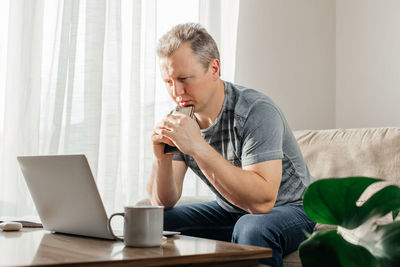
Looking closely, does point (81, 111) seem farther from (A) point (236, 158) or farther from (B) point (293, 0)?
(B) point (293, 0)

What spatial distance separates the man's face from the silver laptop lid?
1.95 ft

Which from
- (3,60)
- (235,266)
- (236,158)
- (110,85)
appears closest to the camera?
(235,266)

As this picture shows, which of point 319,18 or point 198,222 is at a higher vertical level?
point 319,18

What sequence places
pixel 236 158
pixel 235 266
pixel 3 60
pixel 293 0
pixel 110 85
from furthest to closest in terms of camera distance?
pixel 293 0
pixel 110 85
pixel 3 60
pixel 236 158
pixel 235 266

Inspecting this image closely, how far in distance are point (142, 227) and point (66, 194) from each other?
249 mm

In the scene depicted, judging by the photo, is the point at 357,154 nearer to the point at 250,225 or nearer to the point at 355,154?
the point at 355,154

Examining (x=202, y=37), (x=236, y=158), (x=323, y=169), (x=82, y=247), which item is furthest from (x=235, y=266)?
(x=323, y=169)

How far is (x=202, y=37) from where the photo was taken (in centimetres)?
170

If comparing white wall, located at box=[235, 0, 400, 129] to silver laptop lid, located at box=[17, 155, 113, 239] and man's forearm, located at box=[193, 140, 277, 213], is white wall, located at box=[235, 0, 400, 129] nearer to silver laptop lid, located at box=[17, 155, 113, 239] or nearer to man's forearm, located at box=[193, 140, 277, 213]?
man's forearm, located at box=[193, 140, 277, 213]

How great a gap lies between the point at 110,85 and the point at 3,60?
1.47 ft

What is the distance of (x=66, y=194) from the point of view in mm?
1100

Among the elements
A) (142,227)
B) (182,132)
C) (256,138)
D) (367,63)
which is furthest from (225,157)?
(367,63)

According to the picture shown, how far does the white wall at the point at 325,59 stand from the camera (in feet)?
8.93

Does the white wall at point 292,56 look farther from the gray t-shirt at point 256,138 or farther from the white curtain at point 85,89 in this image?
the gray t-shirt at point 256,138
